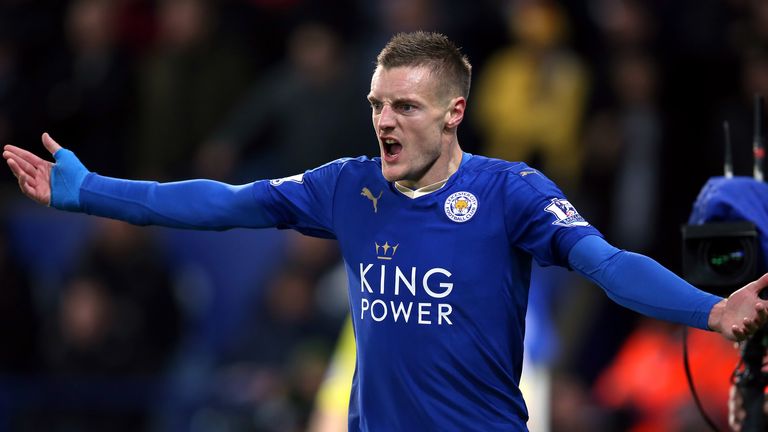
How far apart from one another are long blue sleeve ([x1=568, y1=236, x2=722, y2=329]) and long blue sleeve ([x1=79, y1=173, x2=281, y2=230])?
1.30 m

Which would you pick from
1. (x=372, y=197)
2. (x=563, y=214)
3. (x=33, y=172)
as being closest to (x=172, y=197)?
(x=33, y=172)

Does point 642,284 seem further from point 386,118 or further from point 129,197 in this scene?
point 129,197

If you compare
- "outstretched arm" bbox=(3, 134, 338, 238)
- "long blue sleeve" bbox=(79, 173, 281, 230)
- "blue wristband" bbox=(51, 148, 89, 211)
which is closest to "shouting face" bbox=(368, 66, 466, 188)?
"outstretched arm" bbox=(3, 134, 338, 238)

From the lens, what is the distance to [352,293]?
5.29 meters

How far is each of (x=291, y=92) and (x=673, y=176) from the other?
3078mm

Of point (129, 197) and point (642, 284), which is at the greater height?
point (129, 197)

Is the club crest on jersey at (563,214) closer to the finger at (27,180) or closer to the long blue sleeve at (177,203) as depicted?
the long blue sleeve at (177,203)

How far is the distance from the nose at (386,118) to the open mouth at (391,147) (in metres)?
0.05

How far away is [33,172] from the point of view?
5.36 metres

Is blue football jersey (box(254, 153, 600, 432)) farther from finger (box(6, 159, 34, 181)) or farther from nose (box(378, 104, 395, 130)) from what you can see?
finger (box(6, 159, 34, 181))

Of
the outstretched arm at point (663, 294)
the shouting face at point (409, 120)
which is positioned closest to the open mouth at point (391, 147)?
the shouting face at point (409, 120)

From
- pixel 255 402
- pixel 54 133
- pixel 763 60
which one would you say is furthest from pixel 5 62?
pixel 763 60

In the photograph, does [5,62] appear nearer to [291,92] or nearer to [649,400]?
[291,92]

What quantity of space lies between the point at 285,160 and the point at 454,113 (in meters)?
5.70
